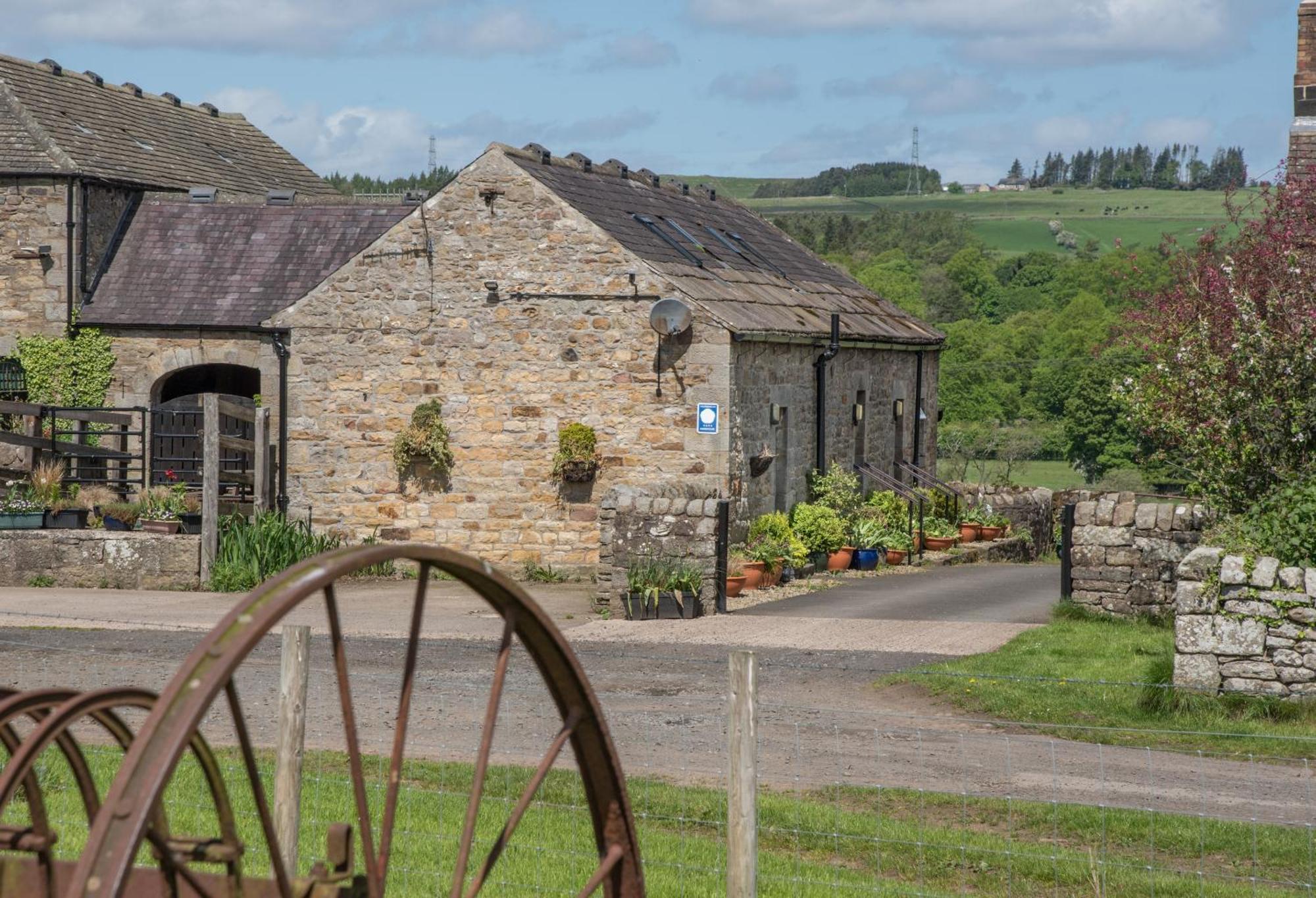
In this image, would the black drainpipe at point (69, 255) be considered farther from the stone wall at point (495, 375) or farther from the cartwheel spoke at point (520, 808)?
the cartwheel spoke at point (520, 808)

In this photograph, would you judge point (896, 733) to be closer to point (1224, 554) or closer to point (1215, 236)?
point (1224, 554)

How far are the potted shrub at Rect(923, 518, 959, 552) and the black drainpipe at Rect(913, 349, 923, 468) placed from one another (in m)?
2.94

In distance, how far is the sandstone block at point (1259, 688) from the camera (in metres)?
11.9

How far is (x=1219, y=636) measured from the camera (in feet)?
39.4

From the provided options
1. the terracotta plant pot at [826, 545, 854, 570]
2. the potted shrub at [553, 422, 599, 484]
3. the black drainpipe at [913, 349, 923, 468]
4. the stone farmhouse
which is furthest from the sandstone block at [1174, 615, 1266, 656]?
the black drainpipe at [913, 349, 923, 468]

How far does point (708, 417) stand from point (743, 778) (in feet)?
44.6

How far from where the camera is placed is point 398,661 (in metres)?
14.2

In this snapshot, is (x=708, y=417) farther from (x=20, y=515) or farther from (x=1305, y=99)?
(x=1305, y=99)

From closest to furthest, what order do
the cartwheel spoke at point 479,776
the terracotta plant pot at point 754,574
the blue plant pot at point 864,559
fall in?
1. the cartwheel spoke at point 479,776
2. the terracotta plant pot at point 754,574
3. the blue plant pot at point 864,559

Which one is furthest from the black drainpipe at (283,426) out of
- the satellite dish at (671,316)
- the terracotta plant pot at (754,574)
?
the terracotta plant pot at (754,574)

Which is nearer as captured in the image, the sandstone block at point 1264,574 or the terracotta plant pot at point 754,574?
the sandstone block at point 1264,574

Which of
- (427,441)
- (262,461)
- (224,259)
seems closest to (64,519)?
(262,461)

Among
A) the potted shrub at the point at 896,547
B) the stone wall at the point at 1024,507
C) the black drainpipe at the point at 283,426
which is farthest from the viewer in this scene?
the stone wall at the point at 1024,507

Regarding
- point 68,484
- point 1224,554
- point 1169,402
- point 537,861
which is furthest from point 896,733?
point 68,484
